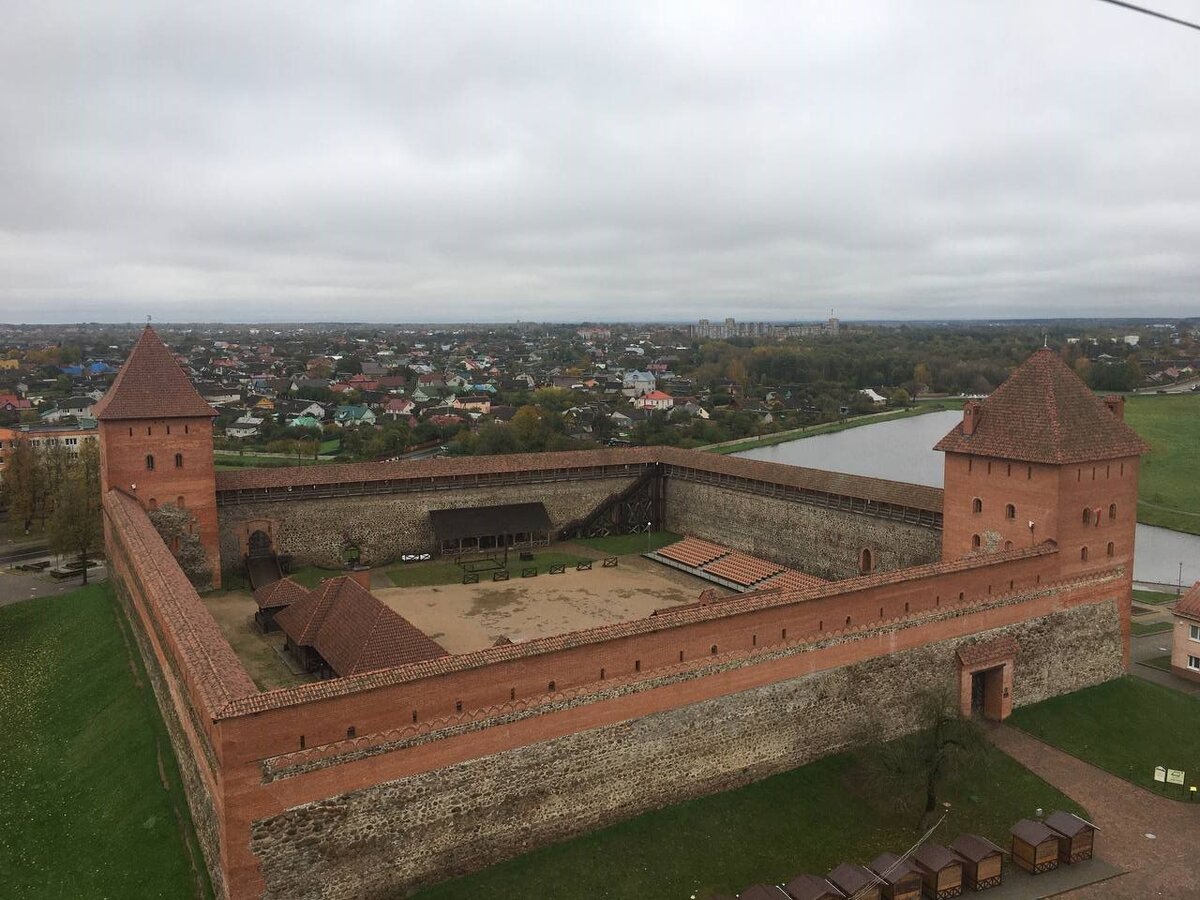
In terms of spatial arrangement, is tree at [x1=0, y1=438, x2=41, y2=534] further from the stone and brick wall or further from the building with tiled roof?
the building with tiled roof

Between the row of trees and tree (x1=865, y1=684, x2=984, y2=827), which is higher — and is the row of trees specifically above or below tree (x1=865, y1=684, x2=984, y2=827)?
above

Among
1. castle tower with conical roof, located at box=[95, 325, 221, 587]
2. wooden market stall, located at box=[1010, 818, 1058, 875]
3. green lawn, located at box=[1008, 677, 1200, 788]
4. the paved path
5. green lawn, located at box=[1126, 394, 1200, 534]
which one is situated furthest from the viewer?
green lawn, located at box=[1126, 394, 1200, 534]

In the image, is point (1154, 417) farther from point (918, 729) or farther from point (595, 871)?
point (595, 871)

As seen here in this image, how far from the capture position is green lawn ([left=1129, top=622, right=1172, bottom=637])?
1960cm

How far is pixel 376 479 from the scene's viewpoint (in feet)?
71.1

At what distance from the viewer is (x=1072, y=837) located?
424 inches

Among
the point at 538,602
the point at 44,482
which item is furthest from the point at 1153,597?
the point at 44,482

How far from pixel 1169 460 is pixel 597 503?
34.9m

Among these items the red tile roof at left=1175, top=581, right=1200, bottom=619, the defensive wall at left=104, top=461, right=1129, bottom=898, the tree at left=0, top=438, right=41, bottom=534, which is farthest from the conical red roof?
the red tile roof at left=1175, top=581, right=1200, bottom=619

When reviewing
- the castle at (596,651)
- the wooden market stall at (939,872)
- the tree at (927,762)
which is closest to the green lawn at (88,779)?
the castle at (596,651)

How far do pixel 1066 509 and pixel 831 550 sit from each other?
6.03 m

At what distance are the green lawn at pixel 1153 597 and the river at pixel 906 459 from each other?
2.81 metres

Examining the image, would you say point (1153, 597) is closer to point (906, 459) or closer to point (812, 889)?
point (812, 889)

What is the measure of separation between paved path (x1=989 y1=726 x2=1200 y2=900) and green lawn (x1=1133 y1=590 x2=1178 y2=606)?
1143 centimetres
